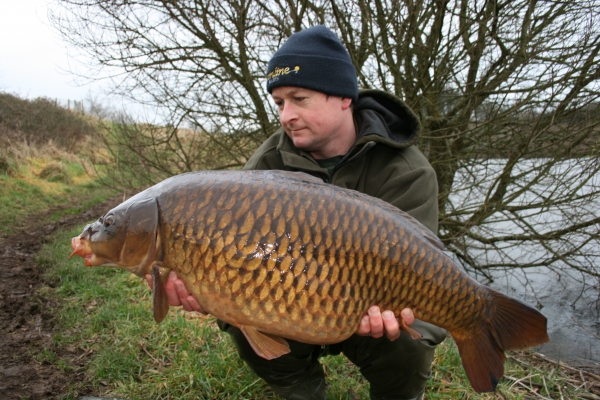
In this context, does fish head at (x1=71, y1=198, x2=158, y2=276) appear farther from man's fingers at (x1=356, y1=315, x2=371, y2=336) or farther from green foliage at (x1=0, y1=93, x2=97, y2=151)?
green foliage at (x1=0, y1=93, x2=97, y2=151)

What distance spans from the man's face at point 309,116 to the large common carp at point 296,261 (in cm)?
45

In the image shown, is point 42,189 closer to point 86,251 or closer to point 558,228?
point 86,251

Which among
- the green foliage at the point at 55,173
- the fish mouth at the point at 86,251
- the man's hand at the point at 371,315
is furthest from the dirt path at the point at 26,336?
the green foliage at the point at 55,173

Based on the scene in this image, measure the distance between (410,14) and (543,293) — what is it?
8.54ft

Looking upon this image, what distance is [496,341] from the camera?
149cm

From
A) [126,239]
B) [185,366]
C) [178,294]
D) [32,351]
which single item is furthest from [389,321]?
[32,351]

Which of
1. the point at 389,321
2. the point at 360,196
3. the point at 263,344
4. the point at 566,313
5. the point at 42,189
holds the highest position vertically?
the point at 360,196

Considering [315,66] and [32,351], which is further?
[32,351]

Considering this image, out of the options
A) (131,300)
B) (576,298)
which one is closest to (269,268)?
(131,300)

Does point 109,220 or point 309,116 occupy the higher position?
point 309,116

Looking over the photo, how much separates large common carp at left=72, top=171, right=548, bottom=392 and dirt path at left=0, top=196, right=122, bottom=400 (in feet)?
2.87

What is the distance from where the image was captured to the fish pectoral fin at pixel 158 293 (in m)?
1.40

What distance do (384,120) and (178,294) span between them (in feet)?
3.80

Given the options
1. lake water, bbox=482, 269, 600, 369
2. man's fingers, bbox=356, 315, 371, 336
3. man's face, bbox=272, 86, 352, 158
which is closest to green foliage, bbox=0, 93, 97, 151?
lake water, bbox=482, 269, 600, 369
